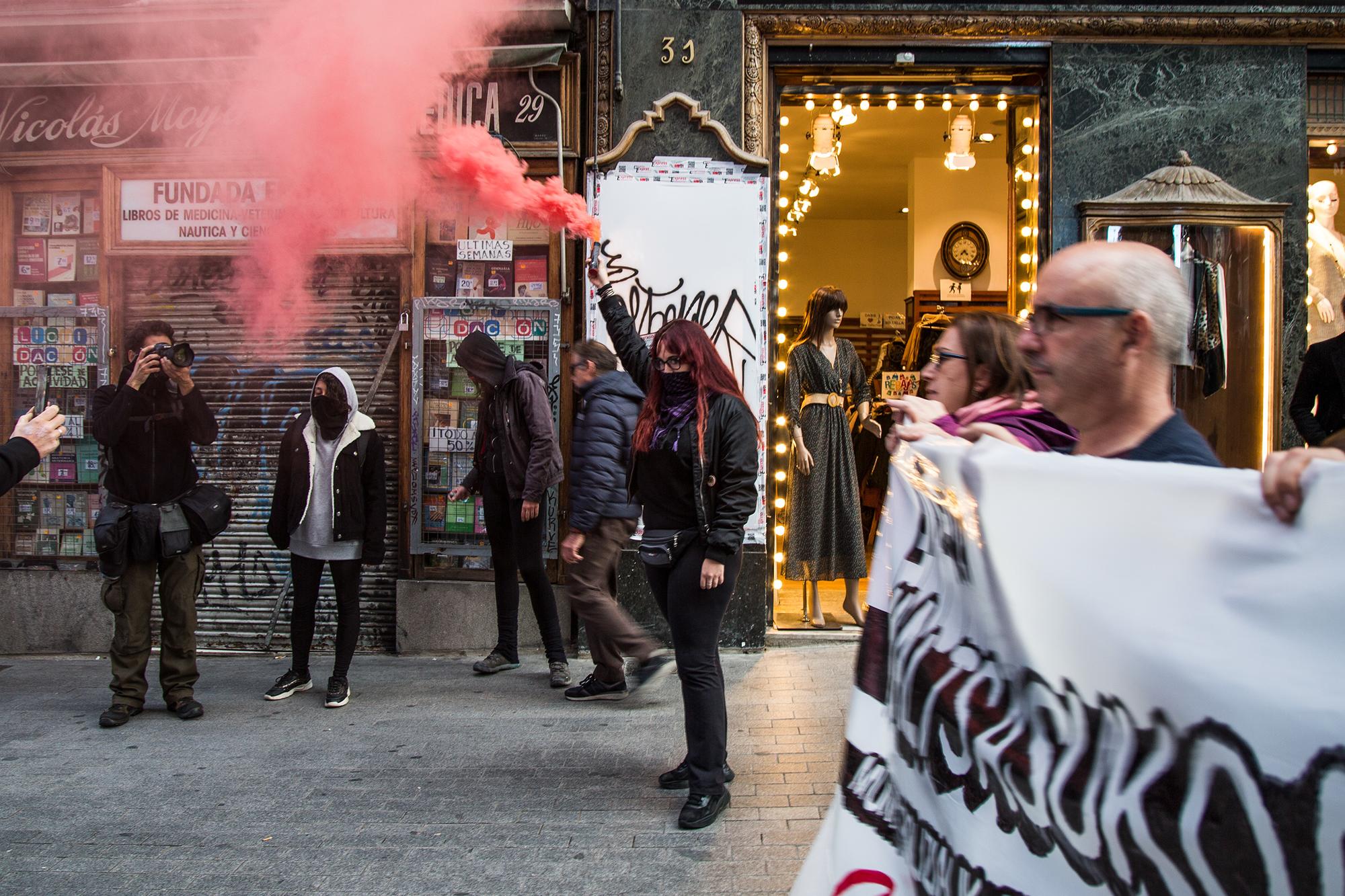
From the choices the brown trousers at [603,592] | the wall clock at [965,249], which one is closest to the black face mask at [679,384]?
the brown trousers at [603,592]

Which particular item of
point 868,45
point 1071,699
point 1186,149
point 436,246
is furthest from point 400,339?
point 1071,699

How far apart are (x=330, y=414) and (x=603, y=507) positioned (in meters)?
1.80

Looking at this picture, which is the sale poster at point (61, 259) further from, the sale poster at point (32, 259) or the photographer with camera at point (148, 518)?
the photographer with camera at point (148, 518)

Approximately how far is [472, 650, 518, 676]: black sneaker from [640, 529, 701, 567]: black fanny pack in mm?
2512

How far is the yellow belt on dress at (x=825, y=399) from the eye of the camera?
7223 millimetres

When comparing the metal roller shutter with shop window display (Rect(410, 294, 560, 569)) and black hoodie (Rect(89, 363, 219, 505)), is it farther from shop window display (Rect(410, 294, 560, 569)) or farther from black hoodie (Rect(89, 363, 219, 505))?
black hoodie (Rect(89, 363, 219, 505))

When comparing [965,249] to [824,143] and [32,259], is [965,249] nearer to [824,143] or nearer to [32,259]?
[824,143]

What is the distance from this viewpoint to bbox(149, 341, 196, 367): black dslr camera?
5.63 meters

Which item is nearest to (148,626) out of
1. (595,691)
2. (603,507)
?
(595,691)

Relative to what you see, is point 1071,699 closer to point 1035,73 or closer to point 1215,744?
point 1215,744

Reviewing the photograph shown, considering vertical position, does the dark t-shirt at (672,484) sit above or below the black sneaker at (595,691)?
above

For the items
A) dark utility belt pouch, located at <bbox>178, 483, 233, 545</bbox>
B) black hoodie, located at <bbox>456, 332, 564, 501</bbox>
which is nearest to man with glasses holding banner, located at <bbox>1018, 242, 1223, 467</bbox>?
black hoodie, located at <bbox>456, 332, 564, 501</bbox>

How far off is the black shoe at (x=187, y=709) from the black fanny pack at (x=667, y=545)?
283 cm

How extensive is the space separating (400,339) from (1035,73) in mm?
4545
